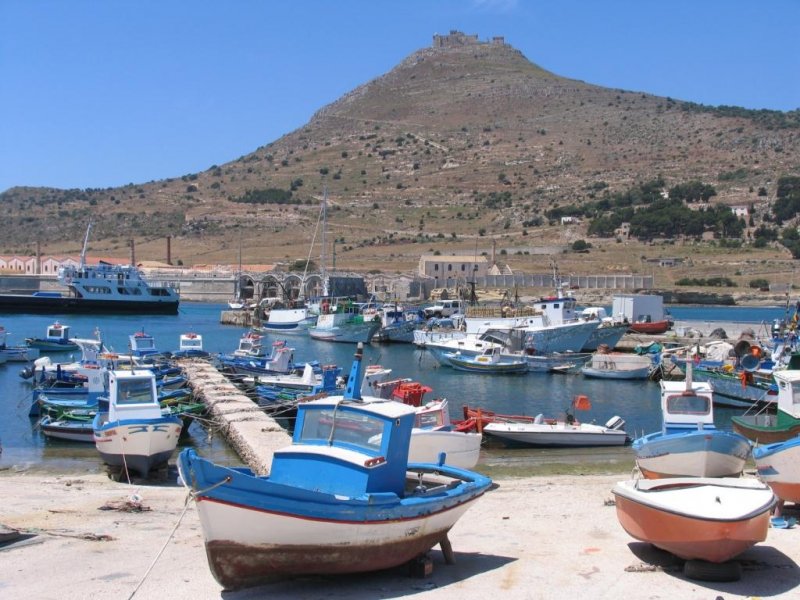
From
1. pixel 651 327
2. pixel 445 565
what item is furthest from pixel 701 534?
pixel 651 327

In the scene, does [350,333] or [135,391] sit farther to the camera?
[350,333]

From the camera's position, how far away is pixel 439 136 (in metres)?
193

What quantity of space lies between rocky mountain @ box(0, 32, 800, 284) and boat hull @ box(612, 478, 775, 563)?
102m

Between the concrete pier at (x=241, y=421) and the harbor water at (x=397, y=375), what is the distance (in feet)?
1.61

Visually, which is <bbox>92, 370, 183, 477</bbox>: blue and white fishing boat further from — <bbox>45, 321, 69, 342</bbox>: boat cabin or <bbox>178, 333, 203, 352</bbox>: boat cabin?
<bbox>45, 321, 69, 342</bbox>: boat cabin

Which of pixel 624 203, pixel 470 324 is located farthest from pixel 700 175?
pixel 470 324

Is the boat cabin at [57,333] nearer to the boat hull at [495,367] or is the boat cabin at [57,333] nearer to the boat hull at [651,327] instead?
the boat hull at [495,367]

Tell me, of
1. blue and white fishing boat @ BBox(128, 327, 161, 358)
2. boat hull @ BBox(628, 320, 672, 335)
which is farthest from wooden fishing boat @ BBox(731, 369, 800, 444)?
boat hull @ BBox(628, 320, 672, 335)

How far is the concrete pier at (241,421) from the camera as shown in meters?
17.2

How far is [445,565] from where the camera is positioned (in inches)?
407

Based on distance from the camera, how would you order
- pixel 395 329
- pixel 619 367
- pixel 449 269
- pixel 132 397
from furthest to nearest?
pixel 449 269
pixel 395 329
pixel 619 367
pixel 132 397

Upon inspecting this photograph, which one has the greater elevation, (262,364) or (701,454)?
(701,454)

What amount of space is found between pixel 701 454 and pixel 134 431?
9773 mm

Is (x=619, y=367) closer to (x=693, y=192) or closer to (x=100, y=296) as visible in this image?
(x=100, y=296)
